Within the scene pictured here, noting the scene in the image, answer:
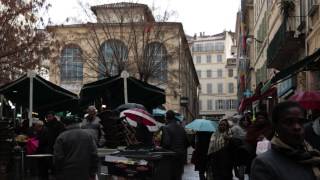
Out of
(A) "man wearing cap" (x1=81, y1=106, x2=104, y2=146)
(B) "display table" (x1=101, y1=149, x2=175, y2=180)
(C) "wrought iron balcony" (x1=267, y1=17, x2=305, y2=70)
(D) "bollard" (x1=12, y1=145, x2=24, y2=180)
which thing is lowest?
(D) "bollard" (x1=12, y1=145, x2=24, y2=180)

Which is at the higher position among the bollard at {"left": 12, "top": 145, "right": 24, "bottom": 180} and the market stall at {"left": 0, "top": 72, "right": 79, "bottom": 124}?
the market stall at {"left": 0, "top": 72, "right": 79, "bottom": 124}

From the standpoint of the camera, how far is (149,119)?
13227mm

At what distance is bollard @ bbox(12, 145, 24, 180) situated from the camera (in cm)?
1497

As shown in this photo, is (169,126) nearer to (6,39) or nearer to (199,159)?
(199,159)

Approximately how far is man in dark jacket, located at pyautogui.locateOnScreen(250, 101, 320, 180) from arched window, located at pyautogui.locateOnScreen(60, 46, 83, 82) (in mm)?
42578

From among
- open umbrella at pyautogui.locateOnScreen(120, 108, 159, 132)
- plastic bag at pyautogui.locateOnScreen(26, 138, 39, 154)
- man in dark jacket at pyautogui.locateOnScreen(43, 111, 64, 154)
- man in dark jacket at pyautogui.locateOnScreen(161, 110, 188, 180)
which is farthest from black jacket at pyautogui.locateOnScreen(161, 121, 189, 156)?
plastic bag at pyautogui.locateOnScreen(26, 138, 39, 154)

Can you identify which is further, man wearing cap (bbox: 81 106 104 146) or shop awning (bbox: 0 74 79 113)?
shop awning (bbox: 0 74 79 113)

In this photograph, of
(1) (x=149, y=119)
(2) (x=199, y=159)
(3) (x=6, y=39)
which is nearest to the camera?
(1) (x=149, y=119)

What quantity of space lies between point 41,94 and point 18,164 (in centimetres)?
493

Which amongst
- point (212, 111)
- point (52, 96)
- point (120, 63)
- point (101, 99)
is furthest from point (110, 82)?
point (212, 111)

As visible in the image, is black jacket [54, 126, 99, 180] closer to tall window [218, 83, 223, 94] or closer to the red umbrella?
the red umbrella

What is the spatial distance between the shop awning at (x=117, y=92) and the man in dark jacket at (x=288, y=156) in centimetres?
1404

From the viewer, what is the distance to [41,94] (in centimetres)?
1980

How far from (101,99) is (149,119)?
606cm
